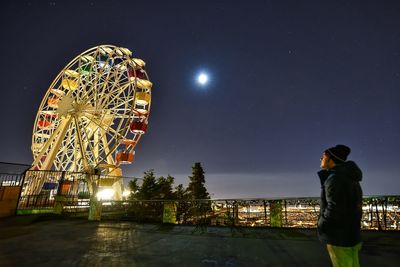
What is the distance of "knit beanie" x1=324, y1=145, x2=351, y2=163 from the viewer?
107 inches

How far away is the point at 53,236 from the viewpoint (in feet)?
22.3

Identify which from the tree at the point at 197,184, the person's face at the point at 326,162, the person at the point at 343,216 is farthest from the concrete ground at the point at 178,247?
the tree at the point at 197,184

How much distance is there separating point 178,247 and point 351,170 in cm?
442

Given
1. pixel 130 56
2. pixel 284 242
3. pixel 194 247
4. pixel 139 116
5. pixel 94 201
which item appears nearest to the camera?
pixel 194 247

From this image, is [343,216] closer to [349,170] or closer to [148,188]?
[349,170]

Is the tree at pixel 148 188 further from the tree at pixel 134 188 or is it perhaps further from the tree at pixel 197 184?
the tree at pixel 197 184

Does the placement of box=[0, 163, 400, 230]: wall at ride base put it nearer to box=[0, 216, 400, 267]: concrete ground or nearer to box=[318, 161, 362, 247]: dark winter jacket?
box=[0, 216, 400, 267]: concrete ground

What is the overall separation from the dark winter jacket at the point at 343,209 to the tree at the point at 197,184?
42.8m

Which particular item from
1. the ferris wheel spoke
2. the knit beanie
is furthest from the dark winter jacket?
the ferris wheel spoke

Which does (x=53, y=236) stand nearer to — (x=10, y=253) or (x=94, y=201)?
(x=10, y=253)

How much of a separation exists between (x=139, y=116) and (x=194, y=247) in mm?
20815

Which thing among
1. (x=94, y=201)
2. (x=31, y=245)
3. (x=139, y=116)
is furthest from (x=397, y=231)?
(x=139, y=116)

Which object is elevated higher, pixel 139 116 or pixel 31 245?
pixel 139 116

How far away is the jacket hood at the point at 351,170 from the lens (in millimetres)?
2535
